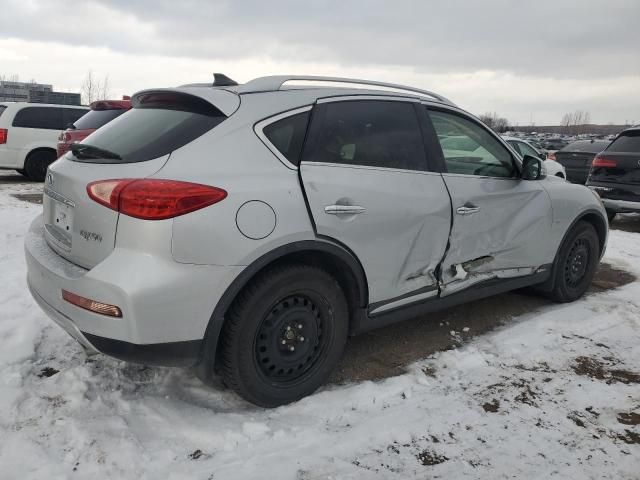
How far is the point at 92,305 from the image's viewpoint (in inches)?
95.4

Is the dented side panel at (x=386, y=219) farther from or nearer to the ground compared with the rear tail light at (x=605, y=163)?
nearer to the ground

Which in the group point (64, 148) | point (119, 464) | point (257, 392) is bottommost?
point (119, 464)

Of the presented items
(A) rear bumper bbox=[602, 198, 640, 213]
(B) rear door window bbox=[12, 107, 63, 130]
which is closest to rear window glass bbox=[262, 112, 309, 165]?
(A) rear bumper bbox=[602, 198, 640, 213]

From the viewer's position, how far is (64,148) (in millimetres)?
8859

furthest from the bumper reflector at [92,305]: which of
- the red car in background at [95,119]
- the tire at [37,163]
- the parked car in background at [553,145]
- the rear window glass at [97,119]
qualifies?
the parked car in background at [553,145]

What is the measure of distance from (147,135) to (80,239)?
62 cm

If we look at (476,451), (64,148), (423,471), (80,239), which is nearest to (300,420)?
(423,471)

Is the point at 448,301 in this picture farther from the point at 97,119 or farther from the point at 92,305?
the point at 97,119

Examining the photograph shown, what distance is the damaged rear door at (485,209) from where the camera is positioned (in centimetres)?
354

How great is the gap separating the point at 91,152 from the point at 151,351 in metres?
1.14

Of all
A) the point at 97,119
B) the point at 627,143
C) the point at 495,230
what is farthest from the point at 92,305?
the point at 627,143

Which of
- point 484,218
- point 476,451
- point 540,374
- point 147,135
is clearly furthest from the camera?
point 484,218

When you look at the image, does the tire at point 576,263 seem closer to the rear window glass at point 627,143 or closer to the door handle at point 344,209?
the door handle at point 344,209

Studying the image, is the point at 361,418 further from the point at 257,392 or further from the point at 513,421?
the point at 513,421
